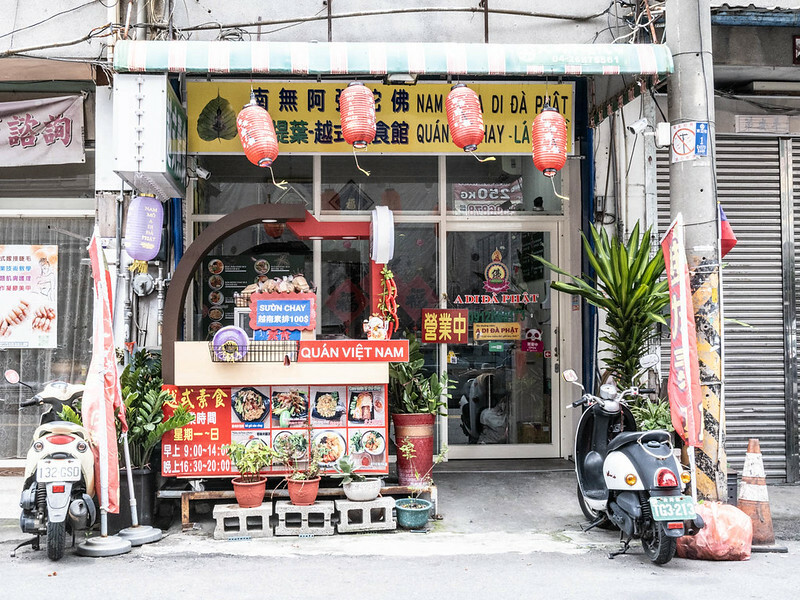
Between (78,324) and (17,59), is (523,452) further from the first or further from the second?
(17,59)

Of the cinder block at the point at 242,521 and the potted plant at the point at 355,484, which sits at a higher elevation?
the potted plant at the point at 355,484

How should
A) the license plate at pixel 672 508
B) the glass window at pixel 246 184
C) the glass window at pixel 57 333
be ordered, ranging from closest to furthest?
1. the license plate at pixel 672 508
2. the glass window at pixel 57 333
3. the glass window at pixel 246 184

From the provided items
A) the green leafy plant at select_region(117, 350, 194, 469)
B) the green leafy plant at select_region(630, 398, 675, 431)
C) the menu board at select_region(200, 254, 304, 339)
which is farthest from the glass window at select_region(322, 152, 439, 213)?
the green leafy plant at select_region(630, 398, 675, 431)

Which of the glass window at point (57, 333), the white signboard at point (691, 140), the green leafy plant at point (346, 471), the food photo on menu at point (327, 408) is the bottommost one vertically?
the green leafy plant at point (346, 471)

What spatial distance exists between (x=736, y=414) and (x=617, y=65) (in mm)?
4384

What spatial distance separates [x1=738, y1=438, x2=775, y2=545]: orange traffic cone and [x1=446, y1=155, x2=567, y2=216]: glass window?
4002 millimetres

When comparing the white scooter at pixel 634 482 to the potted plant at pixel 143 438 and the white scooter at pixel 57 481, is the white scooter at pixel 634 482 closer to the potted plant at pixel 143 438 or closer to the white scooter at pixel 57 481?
the potted plant at pixel 143 438

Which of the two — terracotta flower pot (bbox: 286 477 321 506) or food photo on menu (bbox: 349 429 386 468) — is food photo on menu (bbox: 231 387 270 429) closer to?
terracotta flower pot (bbox: 286 477 321 506)

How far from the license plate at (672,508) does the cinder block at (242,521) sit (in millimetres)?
3115

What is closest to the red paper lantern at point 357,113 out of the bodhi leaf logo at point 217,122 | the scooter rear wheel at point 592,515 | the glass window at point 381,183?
the bodhi leaf logo at point 217,122

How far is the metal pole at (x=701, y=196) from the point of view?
6.48m

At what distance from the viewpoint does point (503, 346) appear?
9578mm

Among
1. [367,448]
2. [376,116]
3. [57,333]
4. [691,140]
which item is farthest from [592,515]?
[57,333]

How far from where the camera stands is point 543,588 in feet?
17.5
